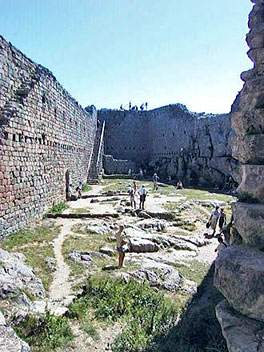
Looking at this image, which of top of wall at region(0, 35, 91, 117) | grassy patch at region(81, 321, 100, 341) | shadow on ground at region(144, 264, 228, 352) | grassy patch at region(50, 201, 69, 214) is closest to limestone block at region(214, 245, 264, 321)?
shadow on ground at region(144, 264, 228, 352)

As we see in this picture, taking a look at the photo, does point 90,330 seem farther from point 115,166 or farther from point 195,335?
Answer: point 115,166

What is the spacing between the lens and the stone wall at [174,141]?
31.4 meters

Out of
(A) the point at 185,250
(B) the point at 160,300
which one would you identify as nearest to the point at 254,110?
(B) the point at 160,300

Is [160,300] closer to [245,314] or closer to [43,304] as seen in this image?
[43,304]

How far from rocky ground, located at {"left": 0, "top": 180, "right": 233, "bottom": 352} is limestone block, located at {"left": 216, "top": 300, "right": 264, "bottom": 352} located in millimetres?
2856

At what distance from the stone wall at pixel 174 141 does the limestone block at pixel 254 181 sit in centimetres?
2521

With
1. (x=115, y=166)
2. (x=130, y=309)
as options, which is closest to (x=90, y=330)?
(x=130, y=309)

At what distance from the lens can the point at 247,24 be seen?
4172 mm

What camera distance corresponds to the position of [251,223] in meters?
3.40

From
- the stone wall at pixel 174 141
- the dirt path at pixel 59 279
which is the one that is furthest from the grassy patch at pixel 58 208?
the stone wall at pixel 174 141

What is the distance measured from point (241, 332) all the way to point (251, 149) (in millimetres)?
1988

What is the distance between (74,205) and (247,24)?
53.8 feet

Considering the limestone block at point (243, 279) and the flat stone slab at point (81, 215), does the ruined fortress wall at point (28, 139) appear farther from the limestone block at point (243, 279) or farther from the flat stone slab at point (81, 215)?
the limestone block at point (243, 279)

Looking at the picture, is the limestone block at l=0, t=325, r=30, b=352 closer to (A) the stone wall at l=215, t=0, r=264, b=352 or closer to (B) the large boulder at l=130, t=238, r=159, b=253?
(A) the stone wall at l=215, t=0, r=264, b=352
